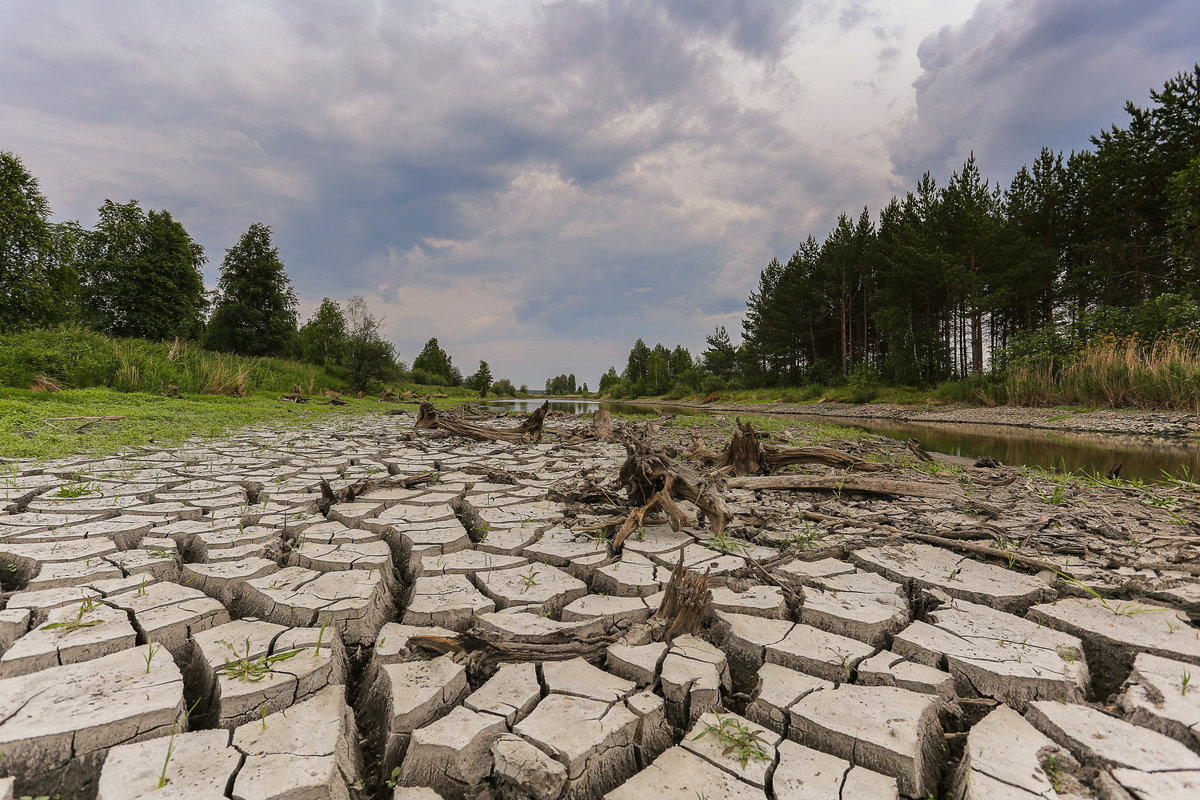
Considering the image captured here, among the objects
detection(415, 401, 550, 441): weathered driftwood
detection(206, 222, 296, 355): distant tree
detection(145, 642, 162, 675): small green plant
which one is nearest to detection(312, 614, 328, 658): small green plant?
detection(145, 642, 162, 675): small green plant

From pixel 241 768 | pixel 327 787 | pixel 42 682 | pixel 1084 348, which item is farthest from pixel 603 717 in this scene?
pixel 1084 348

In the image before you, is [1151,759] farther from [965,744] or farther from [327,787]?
[327,787]

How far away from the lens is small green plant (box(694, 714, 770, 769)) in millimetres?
1076

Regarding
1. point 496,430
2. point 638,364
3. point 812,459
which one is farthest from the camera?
point 638,364

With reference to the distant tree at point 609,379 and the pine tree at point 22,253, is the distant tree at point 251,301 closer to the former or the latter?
the pine tree at point 22,253

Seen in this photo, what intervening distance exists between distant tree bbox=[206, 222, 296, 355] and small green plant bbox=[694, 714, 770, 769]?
26.8 m

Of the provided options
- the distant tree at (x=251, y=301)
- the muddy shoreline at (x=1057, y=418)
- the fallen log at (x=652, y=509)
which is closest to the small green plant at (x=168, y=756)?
the fallen log at (x=652, y=509)

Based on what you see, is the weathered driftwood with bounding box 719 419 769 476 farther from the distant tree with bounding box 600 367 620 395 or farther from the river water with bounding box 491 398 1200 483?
the distant tree with bounding box 600 367 620 395

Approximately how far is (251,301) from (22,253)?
9.53 meters

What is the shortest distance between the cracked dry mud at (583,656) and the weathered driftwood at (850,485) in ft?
1.10

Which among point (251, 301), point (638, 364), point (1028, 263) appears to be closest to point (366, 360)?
point (251, 301)

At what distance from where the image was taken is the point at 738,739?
1123 mm

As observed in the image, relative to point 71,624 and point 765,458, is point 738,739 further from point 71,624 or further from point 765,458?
point 765,458

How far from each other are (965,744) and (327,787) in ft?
4.94
